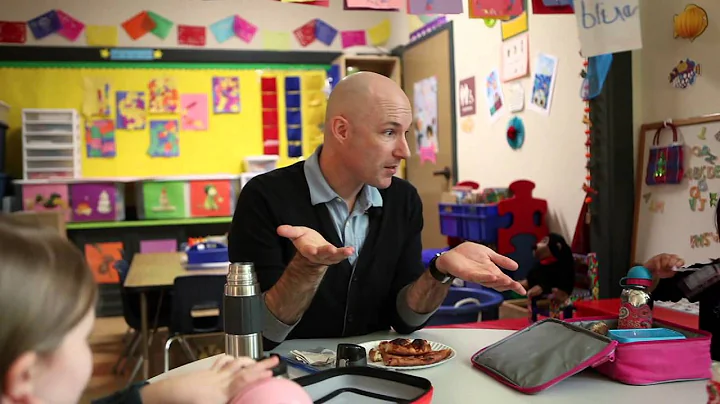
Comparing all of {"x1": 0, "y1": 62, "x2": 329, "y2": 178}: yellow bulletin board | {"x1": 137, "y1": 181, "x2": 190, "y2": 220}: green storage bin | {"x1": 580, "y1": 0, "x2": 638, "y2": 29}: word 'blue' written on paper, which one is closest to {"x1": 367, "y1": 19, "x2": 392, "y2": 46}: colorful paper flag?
{"x1": 0, "y1": 62, "x2": 329, "y2": 178}: yellow bulletin board

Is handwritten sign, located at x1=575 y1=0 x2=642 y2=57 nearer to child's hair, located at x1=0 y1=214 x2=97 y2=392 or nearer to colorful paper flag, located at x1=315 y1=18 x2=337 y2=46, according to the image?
child's hair, located at x1=0 y1=214 x2=97 y2=392

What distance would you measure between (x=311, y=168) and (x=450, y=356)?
62 cm

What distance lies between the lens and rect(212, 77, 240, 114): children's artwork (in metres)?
5.01

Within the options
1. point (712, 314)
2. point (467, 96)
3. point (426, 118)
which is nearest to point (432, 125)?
point (426, 118)

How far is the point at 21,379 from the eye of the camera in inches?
23.2

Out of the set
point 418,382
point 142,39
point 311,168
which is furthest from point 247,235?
point 142,39

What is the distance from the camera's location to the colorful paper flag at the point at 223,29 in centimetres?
355

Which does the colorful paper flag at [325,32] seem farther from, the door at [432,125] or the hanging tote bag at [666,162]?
→ the hanging tote bag at [666,162]

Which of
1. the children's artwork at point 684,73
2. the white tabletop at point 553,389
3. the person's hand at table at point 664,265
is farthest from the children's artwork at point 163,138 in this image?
the person's hand at table at point 664,265

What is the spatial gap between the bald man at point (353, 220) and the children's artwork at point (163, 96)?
356cm

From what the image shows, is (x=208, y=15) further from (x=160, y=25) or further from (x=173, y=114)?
(x=173, y=114)

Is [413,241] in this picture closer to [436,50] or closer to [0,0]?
[0,0]

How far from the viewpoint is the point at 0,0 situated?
9.08 ft

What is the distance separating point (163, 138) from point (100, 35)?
102 cm
